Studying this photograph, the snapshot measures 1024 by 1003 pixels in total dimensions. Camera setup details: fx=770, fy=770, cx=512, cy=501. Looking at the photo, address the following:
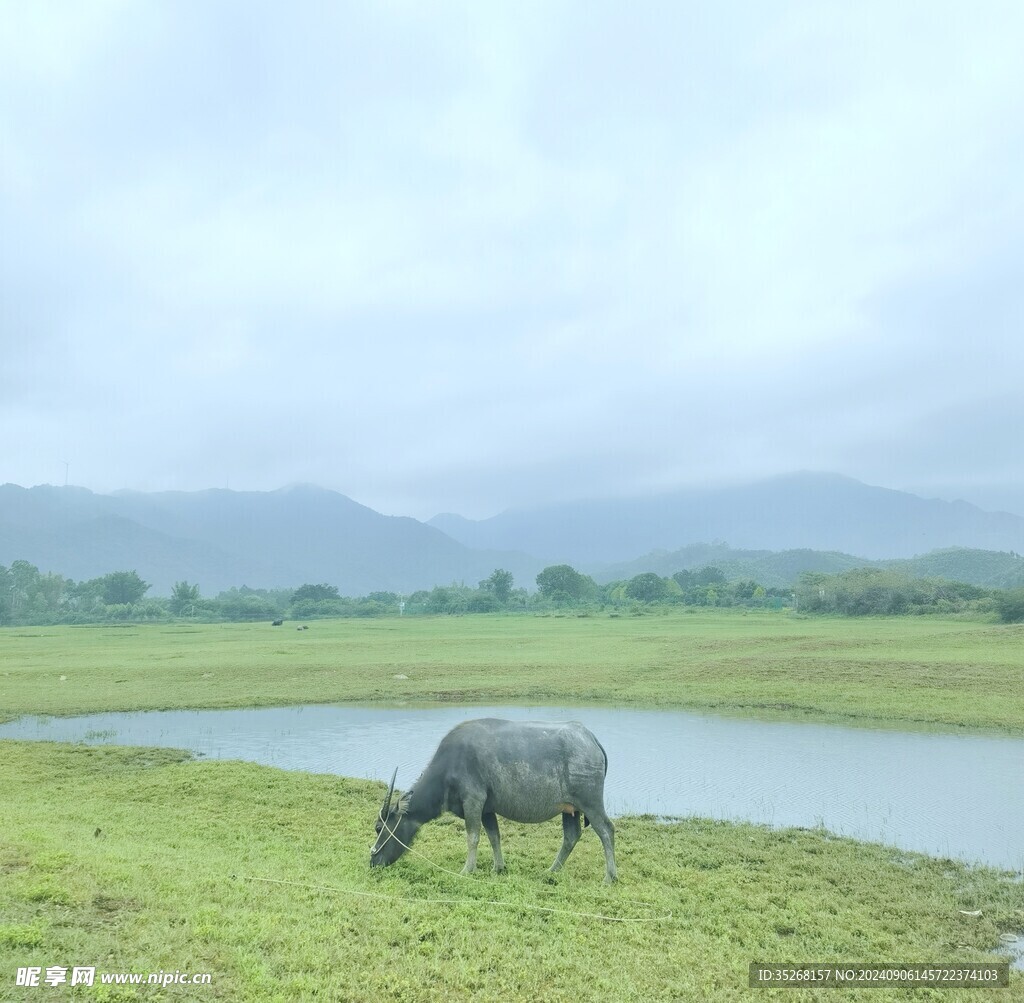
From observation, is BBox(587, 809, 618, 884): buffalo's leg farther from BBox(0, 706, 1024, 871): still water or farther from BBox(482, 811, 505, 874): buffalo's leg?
BBox(0, 706, 1024, 871): still water

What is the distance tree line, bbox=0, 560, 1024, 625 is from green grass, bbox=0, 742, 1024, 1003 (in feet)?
218

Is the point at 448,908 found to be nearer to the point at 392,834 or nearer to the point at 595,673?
the point at 392,834

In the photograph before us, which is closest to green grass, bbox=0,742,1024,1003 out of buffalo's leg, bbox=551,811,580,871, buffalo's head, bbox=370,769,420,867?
buffalo's head, bbox=370,769,420,867

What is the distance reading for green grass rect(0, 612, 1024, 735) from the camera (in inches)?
1059

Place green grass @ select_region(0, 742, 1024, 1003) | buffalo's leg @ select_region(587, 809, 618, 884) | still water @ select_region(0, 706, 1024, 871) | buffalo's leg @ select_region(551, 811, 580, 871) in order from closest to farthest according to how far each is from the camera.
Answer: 1. green grass @ select_region(0, 742, 1024, 1003)
2. buffalo's leg @ select_region(587, 809, 618, 884)
3. buffalo's leg @ select_region(551, 811, 580, 871)
4. still water @ select_region(0, 706, 1024, 871)

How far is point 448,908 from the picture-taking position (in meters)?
8.98

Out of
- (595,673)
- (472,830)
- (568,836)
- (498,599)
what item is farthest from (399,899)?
(498,599)

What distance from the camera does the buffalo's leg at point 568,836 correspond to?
1080 centimetres

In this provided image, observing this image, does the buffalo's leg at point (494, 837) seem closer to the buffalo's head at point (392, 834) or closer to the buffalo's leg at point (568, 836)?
the buffalo's leg at point (568, 836)

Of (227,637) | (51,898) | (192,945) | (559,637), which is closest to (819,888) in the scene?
(192,945)

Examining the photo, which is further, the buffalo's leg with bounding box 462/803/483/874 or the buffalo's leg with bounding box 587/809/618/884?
the buffalo's leg with bounding box 462/803/483/874

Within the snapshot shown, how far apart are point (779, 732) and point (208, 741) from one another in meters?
17.0

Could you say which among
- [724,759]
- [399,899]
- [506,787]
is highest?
[506,787]

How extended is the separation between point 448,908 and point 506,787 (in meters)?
1.88
